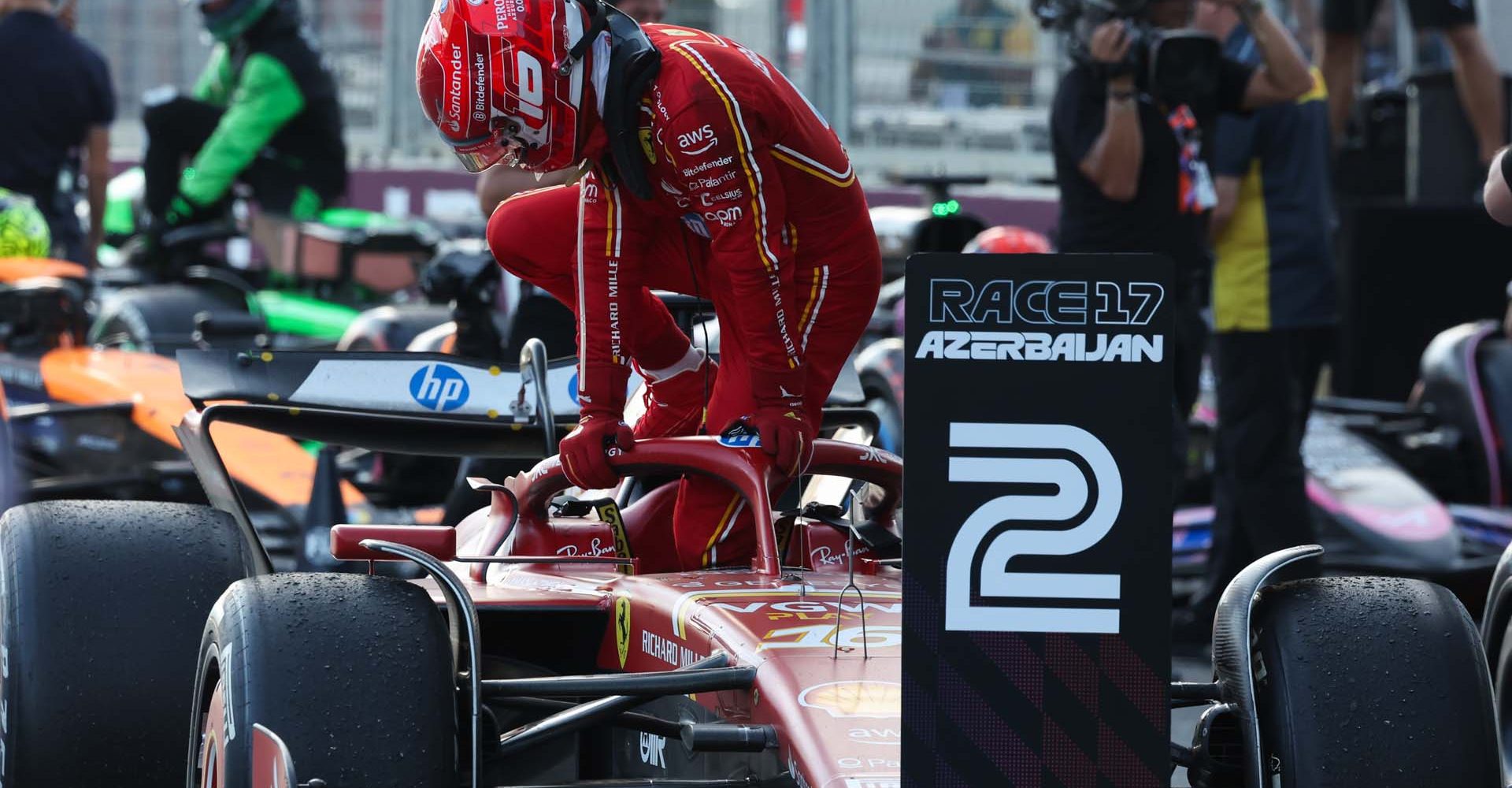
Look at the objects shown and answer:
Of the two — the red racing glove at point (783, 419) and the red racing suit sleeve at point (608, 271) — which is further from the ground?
the red racing suit sleeve at point (608, 271)

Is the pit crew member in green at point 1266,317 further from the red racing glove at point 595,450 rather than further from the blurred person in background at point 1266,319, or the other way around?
the red racing glove at point 595,450

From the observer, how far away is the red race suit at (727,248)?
12.7 feet

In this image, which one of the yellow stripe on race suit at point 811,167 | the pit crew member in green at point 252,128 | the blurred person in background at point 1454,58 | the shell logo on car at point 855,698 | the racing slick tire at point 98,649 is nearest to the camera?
the shell logo on car at point 855,698

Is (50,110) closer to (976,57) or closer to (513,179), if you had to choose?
(513,179)

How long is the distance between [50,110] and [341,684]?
7174 mm

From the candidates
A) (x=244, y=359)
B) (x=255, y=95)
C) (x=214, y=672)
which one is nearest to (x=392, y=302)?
(x=255, y=95)

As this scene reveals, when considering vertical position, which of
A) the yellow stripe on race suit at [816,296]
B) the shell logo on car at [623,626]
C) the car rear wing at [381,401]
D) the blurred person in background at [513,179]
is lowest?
the shell logo on car at [623,626]

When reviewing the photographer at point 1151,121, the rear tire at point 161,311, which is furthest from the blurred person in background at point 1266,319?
the rear tire at point 161,311

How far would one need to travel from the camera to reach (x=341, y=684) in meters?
2.87

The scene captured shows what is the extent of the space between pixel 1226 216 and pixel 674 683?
4308mm

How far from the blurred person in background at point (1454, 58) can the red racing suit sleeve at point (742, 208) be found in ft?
13.3

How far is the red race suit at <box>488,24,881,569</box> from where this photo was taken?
3.86 metres

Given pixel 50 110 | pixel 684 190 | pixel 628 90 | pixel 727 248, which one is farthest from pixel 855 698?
pixel 50 110

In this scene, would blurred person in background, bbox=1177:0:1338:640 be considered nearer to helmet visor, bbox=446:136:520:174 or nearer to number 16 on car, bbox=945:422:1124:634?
helmet visor, bbox=446:136:520:174
